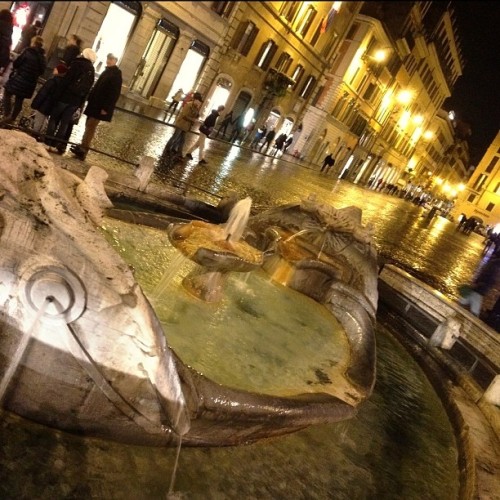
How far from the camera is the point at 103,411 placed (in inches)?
99.0

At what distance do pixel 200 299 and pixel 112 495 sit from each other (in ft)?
6.83

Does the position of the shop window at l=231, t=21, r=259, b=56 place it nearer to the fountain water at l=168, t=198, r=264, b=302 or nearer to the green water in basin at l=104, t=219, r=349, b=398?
the green water in basin at l=104, t=219, r=349, b=398

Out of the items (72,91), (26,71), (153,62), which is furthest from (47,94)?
(153,62)

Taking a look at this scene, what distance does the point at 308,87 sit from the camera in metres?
34.3

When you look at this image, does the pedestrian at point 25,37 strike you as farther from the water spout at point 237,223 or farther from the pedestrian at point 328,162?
the pedestrian at point 328,162

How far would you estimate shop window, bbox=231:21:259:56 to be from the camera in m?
23.5

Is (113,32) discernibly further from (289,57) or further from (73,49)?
(289,57)

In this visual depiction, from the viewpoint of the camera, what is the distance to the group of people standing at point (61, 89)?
22.7 feet

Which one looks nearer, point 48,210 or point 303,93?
point 48,210

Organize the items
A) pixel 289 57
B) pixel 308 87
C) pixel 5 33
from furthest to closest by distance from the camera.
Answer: pixel 308 87 → pixel 289 57 → pixel 5 33

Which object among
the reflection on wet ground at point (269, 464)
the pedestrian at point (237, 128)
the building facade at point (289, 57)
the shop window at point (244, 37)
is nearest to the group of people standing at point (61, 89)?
the building facade at point (289, 57)

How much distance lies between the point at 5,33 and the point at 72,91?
6.27ft

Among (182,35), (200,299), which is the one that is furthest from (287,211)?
(182,35)

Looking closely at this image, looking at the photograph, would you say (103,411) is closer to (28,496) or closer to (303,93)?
(28,496)
